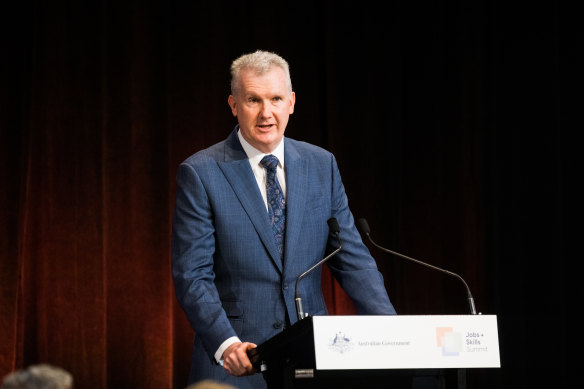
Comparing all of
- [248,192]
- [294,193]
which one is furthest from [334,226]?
[248,192]

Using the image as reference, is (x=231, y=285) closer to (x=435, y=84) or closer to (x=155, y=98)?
(x=155, y=98)

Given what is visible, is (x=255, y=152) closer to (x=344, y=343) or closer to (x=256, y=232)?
(x=256, y=232)

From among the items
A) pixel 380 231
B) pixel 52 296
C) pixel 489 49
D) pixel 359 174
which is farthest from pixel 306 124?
pixel 52 296

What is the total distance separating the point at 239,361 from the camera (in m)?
2.37

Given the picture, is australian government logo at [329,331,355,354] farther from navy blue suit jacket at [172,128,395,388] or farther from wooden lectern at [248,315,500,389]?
navy blue suit jacket at [172,128,395,388]

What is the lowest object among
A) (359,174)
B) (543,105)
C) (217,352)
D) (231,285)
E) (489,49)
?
(217,352)

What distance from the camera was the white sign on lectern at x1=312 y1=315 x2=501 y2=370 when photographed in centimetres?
205

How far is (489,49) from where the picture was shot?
4430 mm

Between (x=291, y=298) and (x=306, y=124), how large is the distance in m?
1.89

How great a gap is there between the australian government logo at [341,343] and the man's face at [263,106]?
968 millimetres

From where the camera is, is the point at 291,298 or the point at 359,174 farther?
the point at 359,174

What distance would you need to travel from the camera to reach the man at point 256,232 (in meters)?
2.67

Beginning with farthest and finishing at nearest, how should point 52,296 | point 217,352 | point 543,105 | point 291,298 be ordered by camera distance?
point 543,105
point 52,296
point 291,298
point 217,352

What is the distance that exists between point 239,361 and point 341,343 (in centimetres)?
42
